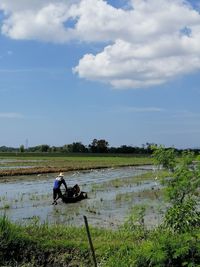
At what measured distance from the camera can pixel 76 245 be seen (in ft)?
31.9

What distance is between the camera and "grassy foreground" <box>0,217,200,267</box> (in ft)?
23.8

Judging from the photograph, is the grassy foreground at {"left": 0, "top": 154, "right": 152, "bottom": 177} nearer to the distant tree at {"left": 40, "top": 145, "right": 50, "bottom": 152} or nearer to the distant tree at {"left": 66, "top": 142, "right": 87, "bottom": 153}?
the distant tree at {"left": 66, "top": 142, "right": 87, "bottom": 153}

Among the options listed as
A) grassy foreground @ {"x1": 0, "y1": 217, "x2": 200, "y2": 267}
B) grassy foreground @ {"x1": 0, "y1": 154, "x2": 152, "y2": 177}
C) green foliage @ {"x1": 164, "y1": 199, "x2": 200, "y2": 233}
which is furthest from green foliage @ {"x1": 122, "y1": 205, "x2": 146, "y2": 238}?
grassy foreground @ {"x1": 0, "y1": 154, "x2": 152, "y2": 177}

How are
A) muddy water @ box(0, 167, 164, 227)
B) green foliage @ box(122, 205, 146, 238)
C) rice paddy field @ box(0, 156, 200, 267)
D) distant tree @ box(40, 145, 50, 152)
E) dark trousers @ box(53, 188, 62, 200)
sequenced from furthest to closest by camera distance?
distant tree @ box(40, 145, 50, 152)
dark trousers @ box(53, 188, 62, 200)
muddy water @ box(0, 167, 164, 227)
green foliage @ box(122, 205, 146, 238)
rice paddy field @ box(0, 156, 200, 267)

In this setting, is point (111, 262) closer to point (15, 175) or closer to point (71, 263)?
point (71, 263)

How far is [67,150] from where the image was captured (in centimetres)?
10850

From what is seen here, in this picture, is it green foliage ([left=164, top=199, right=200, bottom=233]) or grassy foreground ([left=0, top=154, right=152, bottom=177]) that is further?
grassy foreground ([left=0, top=154, right=152, bottom=177])

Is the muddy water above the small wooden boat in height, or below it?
below

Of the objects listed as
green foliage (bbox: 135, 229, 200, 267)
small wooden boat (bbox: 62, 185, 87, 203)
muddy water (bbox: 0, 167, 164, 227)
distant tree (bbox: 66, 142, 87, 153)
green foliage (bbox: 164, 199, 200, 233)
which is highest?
distant tree (bbox: 66, 142, 87, 153)

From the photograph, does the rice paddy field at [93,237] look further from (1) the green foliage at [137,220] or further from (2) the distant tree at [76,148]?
(2) the distant tree at [76,148]

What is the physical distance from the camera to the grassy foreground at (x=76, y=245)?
7266 millimetres

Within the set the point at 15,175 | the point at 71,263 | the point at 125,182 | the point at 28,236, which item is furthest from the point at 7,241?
the point at 15,175

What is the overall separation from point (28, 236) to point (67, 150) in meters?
98.5

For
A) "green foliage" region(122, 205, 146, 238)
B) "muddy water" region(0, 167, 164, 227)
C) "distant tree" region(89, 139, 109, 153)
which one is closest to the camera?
"green foliage" region(122, 205, 146, 238)
